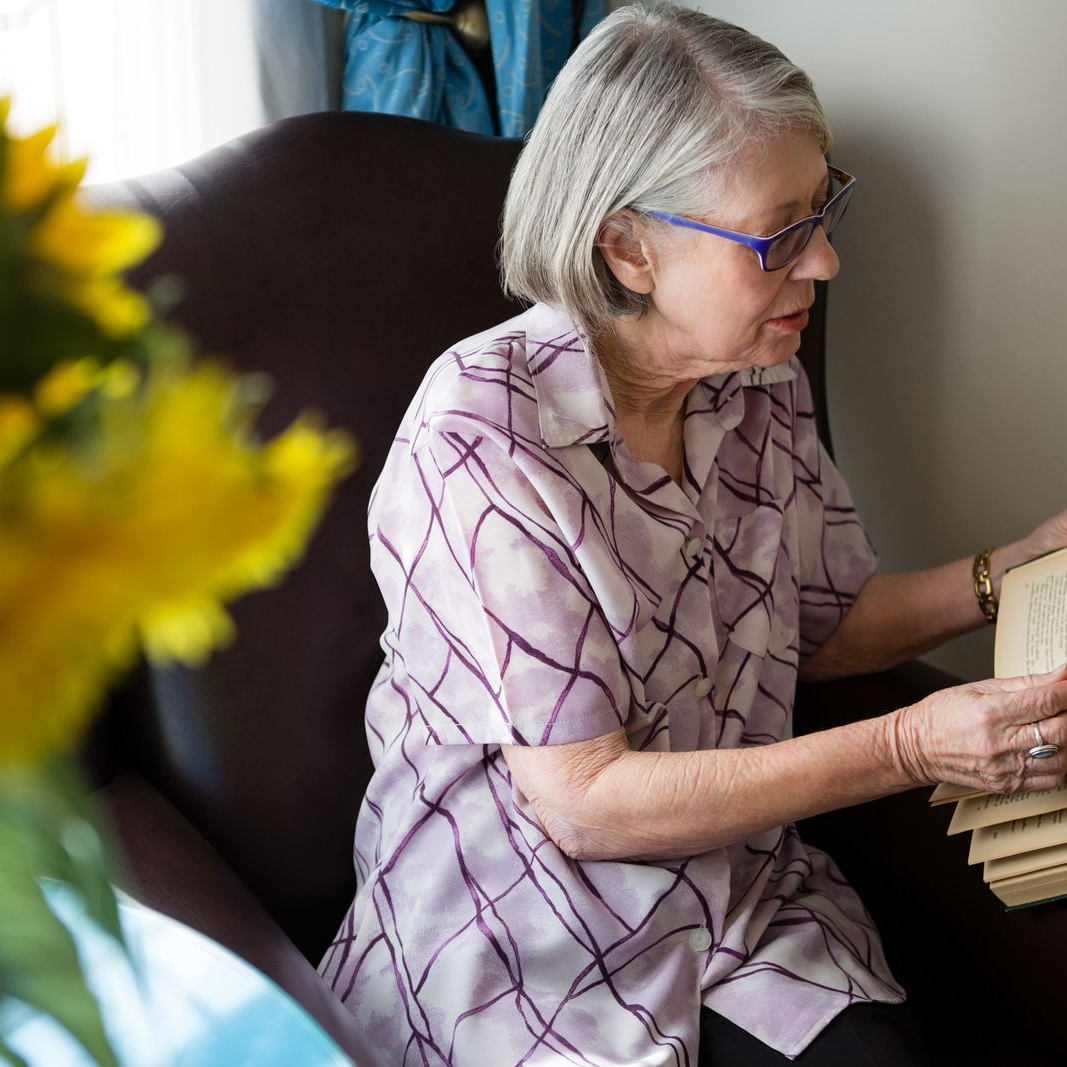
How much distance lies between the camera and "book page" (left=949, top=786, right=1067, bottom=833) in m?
0.99

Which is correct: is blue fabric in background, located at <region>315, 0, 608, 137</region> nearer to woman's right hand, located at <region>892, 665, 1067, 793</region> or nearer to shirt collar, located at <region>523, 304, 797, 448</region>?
shirt collar, located at <region>523, 304, 797, 448</region>

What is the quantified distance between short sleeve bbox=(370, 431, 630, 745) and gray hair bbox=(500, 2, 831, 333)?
0.70 ft

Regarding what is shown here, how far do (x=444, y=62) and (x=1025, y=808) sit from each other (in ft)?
3.82

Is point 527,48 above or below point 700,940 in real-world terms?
above

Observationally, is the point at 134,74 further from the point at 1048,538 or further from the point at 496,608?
the point at 1048,538

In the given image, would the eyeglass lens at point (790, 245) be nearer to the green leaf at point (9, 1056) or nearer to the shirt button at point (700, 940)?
the shirt button at point (700, 940)

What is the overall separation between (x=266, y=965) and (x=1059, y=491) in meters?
1.16

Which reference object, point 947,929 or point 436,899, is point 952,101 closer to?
point 947,929

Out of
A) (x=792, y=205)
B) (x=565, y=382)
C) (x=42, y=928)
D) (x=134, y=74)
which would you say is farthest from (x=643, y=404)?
(x=42, y=928)

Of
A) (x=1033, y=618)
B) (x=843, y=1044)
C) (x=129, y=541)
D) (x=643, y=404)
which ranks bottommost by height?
(x=843, y=1044)

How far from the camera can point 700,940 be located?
1.08 meters

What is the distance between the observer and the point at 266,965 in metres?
0.88

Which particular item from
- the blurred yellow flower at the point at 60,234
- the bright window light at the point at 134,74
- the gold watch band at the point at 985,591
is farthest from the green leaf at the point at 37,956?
the gold watch band at the point at 985,591

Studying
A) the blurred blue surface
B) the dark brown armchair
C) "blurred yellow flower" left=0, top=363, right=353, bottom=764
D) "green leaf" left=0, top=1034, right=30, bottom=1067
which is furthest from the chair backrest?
"blurred yellow flower" left=0, top=363, right=353, bottom=764
